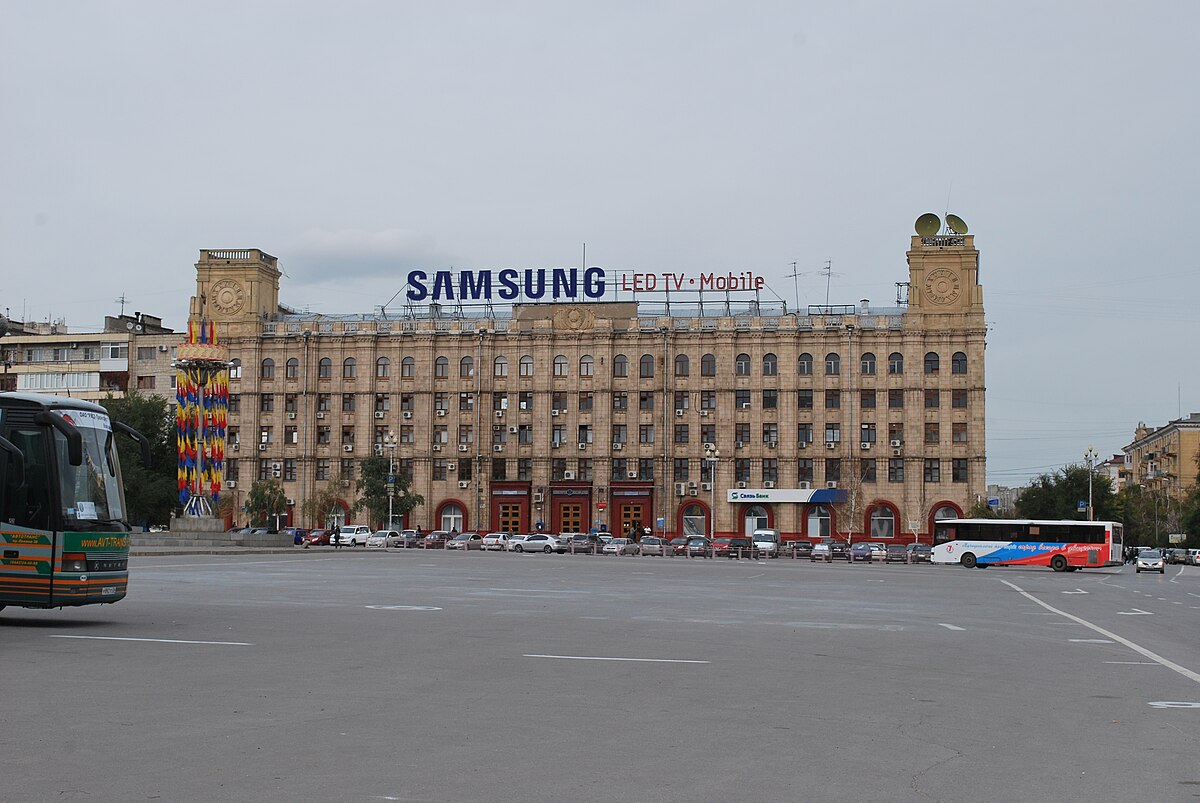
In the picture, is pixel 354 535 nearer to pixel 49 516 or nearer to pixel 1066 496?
pixel 1066 496

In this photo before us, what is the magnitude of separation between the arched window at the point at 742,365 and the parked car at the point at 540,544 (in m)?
20.0

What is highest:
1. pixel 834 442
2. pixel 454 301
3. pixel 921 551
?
pixel 454 301

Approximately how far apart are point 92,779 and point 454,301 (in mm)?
84371

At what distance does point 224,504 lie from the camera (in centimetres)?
Result: 9056

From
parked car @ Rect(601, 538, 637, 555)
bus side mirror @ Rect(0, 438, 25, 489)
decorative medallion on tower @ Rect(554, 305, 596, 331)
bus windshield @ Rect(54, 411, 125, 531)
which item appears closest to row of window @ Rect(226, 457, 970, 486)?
parked car @ Rect(601, 538, 637, 555)

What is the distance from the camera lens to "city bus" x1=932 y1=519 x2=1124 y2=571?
5825cm

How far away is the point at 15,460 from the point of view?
630 inches

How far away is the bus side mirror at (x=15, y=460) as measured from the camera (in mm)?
15562

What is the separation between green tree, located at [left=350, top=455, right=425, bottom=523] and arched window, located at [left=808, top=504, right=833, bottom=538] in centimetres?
2733

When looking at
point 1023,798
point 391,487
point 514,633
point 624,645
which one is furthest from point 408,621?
point 391,487

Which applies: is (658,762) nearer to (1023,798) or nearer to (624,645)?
(1023,798)

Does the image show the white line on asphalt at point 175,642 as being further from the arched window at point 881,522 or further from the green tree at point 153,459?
the arched window at point 881,522

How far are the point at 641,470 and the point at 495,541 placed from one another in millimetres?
14150

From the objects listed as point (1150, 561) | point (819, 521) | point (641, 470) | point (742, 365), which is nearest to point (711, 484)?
point (641, 470)
